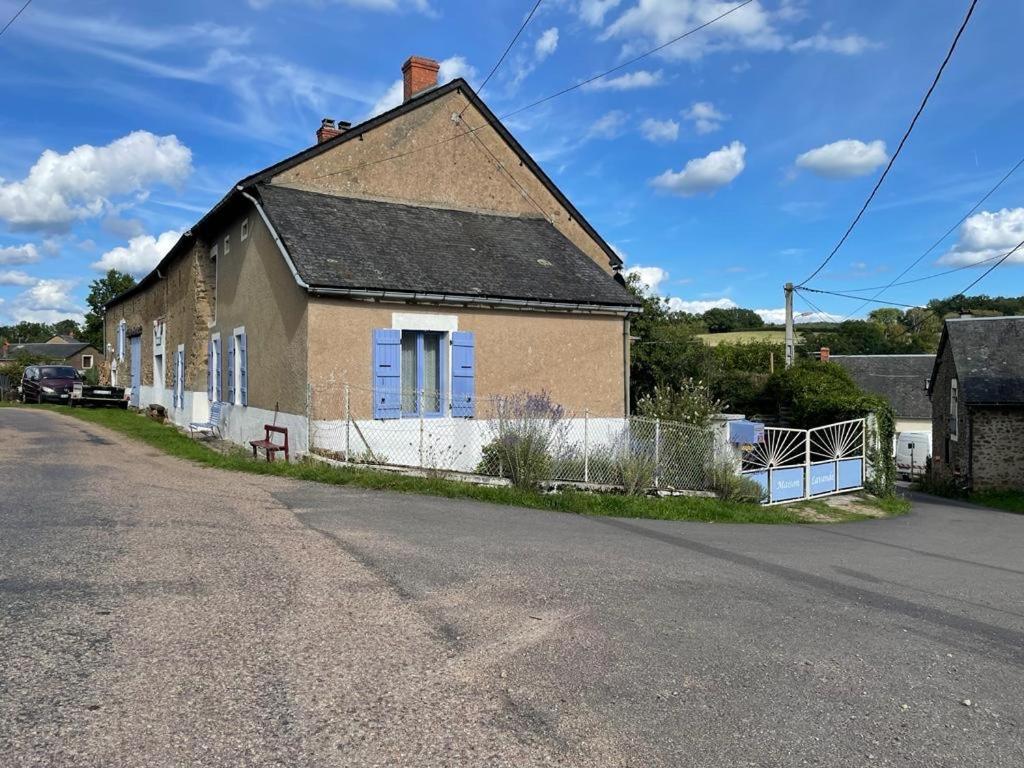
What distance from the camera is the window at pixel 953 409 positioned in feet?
85.5

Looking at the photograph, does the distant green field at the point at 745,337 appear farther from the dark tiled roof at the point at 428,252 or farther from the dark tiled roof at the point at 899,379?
the dark tiled roof at the point at 428,252

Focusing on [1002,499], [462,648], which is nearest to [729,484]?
[462,648]

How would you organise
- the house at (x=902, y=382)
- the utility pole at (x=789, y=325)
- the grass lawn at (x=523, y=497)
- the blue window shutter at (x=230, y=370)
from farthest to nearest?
the house at (x=902, y=382), the utility pole at (x=789, y=325), the blue window shutter at (x=230, y=370), the grass lawn at (x=523, y=497)

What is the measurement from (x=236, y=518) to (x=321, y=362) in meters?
5.34

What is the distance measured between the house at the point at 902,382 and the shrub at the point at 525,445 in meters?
35.3

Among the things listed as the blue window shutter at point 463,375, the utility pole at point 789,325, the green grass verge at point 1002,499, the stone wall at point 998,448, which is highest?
the utility pole at point 789,325

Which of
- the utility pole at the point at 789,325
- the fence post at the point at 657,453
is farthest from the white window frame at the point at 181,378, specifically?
the utility pole at the point at 789,325

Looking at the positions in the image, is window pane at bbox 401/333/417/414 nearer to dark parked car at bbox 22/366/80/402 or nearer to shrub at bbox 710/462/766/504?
shrub at bbox 710/462/766/504

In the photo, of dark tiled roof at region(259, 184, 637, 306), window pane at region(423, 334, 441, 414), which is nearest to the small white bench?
dark tiled roof at region(259, 184, 637, 306)

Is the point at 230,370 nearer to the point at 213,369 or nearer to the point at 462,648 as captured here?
the point at 213,369

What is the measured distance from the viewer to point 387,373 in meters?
13.3

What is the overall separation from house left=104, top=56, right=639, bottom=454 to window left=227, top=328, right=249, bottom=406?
0.08 m

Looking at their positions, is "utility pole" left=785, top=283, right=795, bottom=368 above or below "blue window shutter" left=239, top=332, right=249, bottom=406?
above

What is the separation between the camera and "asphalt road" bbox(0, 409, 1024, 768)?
3.25m
